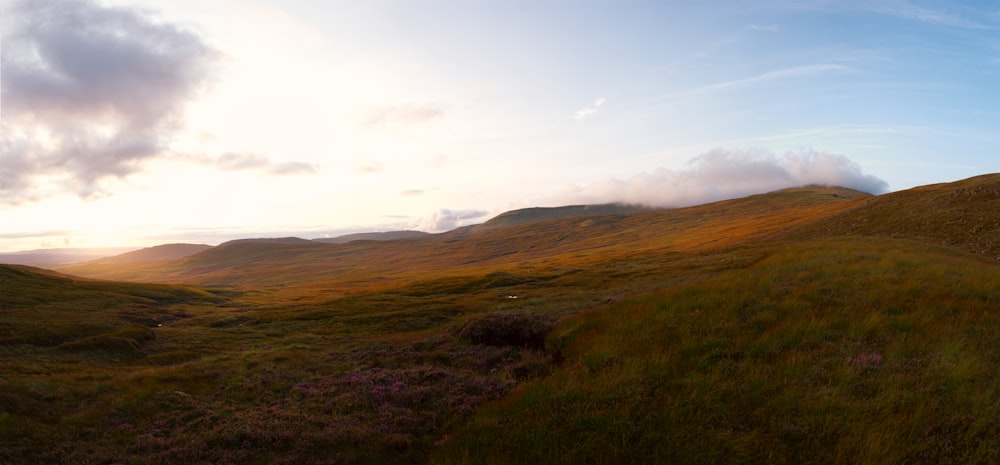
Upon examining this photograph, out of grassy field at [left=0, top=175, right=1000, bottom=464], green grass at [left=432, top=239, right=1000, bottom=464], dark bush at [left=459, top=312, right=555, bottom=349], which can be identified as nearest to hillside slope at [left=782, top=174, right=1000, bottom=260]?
grassy field at [left=0, top=175, right=1000, bottom=464]

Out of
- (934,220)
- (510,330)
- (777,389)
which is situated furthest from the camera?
(934,220)

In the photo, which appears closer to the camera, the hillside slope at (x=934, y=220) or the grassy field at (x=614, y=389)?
the grassy field at (x=614, y=389)

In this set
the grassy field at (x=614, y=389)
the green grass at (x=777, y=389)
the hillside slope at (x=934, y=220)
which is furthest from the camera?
the hillside slope at (x=934, y=220)

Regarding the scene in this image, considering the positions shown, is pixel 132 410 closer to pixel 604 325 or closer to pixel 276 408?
pixel 276 408

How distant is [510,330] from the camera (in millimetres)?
21375

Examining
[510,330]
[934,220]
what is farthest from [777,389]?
[934,220]

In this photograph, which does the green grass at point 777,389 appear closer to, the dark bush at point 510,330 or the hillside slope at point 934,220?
the dark bush at point 510,330

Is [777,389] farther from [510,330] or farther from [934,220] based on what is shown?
[934,220]

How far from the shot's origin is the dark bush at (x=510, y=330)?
2012cm

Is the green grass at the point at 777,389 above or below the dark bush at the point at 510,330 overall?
above

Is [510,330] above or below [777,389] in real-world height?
below

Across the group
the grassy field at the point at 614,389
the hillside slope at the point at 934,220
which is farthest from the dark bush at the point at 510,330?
the hillside slope at the point at 934,220

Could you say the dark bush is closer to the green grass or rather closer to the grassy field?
A: the grassy field

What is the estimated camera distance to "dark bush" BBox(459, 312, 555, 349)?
20.1m
